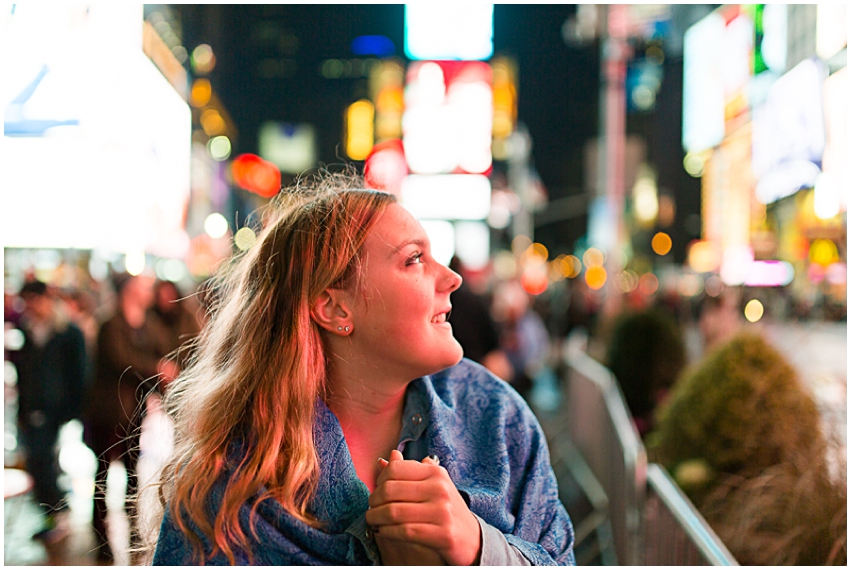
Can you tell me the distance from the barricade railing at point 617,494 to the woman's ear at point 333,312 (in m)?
1.63

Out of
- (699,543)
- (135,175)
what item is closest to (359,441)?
(699,543)

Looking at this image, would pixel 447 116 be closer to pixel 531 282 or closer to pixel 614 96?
pixel 531 282

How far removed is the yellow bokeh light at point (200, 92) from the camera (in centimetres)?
2264

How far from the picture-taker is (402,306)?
190 centimetres

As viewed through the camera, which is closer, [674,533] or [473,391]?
[473,391]

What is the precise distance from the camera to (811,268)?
40.4 meters

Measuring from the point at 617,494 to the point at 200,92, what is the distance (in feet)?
70.3

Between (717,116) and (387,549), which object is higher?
(717,116)

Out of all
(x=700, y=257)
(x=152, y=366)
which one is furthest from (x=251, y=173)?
(x=700, y=257)

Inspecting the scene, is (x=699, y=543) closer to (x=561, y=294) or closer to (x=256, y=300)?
(x=256, y=300)

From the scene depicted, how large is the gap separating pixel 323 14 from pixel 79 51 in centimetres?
1071

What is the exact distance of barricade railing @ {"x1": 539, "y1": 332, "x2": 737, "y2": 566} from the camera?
10.6ft

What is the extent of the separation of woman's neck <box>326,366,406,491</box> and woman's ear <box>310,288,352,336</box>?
14cm

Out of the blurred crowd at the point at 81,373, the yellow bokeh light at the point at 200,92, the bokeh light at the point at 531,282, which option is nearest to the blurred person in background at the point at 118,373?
the blurred crowd at the point at 81,373
